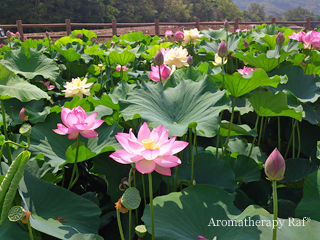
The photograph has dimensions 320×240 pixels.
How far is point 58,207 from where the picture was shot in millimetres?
655

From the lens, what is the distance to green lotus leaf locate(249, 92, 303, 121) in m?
0.83

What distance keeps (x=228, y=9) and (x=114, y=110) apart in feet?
132

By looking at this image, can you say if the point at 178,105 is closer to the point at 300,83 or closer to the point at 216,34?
the point at 300,83

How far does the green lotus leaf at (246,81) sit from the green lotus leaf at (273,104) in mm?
42

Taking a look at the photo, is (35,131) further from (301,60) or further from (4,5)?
(4,5)

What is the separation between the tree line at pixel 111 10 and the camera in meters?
19.1

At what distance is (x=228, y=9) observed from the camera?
37094mm

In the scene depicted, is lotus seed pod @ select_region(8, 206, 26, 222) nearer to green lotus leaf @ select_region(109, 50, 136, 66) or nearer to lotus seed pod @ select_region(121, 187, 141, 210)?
lotus seed pod @ select_region(121, 187, 141, 210)

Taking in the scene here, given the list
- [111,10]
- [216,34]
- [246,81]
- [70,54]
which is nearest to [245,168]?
[246,81]

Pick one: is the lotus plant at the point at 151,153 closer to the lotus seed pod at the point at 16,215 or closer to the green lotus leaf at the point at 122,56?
the lotus seed pod at the point at 16,215

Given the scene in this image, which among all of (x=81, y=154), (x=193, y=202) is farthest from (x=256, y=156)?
(x=81, y=154)

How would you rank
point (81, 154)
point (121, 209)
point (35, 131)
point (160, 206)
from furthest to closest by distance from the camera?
point (35, 131)
point (81, 154)
point (160, 206)
point (121, 209)

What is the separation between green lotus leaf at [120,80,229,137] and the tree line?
2105 cm

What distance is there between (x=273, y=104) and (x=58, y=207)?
681mm
